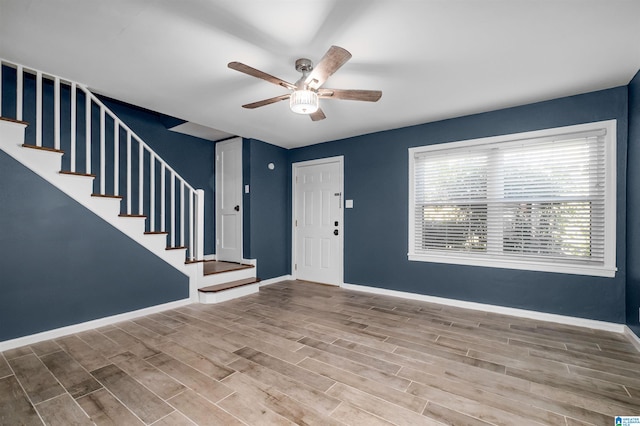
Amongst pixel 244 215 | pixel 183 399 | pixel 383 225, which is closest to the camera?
pixel 183 399

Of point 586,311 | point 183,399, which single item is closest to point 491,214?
point 586,311

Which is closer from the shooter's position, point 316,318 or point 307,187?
point 316,318

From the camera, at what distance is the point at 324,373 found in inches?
87.9

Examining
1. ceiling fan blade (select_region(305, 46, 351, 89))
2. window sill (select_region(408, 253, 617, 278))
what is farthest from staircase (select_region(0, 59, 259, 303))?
window sill (select_region(408, 253, 617, 278))

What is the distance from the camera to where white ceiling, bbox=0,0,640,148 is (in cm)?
192

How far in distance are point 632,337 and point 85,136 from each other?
21.1 feet

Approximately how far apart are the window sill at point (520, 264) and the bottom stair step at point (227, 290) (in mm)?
2436

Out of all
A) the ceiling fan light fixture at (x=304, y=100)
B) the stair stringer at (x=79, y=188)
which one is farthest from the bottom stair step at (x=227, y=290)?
the ceiling fan light fixture at (x=304, y=100)

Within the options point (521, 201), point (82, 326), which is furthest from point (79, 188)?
point (521, 201)

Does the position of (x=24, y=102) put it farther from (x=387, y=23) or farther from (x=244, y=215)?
(x=387, y=23)

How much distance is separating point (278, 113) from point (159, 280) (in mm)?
2585

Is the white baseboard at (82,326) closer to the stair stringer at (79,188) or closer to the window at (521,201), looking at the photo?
the stair stringer at (79,188)

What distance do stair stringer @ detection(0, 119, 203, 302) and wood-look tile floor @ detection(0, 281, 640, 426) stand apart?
0.81 meters

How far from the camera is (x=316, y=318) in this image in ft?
11.3
